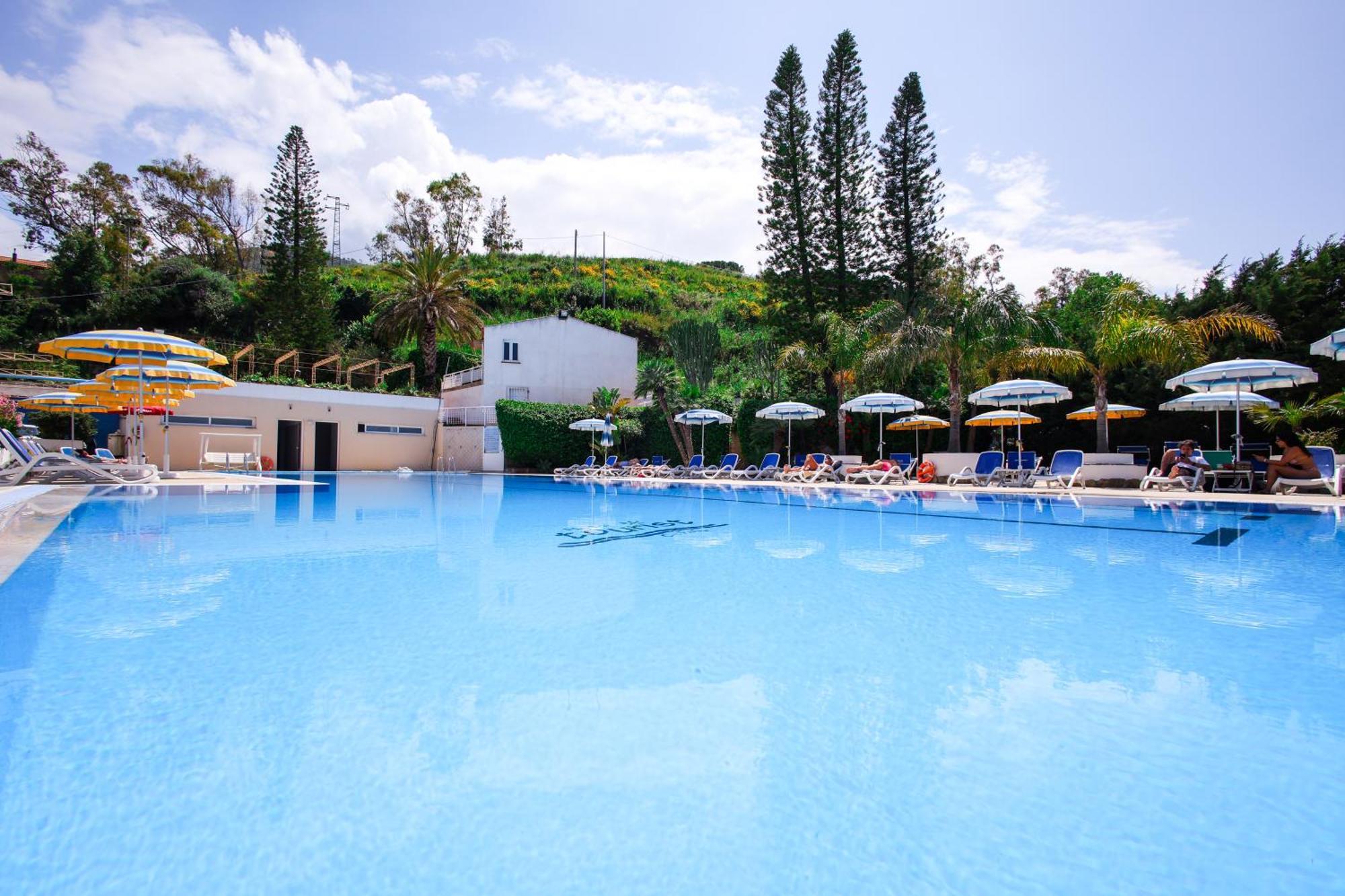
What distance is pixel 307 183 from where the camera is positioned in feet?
98.9

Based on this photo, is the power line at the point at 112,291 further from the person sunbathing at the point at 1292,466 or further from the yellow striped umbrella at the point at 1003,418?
the person sunbathing at the point at 1292,466

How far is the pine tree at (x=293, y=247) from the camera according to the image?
29.6m

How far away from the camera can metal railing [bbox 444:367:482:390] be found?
2719 cm

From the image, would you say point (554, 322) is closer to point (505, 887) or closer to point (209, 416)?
point (209, 416)

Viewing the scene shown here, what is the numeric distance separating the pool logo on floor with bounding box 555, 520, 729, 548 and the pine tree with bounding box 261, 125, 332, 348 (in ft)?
87.4

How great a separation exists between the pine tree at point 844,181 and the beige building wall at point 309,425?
16.4 meters

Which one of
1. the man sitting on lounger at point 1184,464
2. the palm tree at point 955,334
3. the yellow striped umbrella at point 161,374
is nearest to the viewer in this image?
the man sitting on lounger at point 1184,464

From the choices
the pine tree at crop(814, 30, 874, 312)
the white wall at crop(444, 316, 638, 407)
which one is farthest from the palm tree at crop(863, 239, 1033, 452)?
the white wall at crop(444, 316, 638, 407)

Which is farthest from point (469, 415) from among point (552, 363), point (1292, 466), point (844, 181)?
point (1292, 466)

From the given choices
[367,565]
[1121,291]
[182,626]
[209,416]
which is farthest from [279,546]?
[209,416]

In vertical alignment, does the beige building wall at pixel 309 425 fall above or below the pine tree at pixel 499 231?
below

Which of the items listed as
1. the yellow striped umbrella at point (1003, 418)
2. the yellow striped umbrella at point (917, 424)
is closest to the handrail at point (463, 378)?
the yellow striped umbrella at point (917, 424)

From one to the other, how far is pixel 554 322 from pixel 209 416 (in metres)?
12.4

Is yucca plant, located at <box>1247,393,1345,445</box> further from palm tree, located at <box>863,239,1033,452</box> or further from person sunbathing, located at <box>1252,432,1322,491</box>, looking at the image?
palm tree, located at <box>863,239,1033,452</box>
